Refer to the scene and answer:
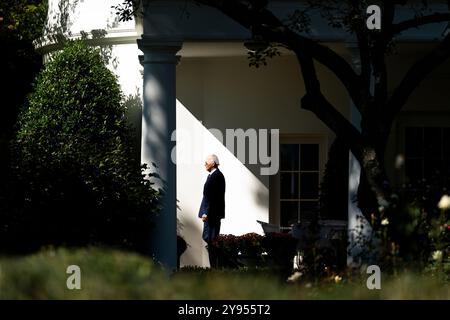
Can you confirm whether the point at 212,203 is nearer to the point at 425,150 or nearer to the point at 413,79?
the point at 425,150

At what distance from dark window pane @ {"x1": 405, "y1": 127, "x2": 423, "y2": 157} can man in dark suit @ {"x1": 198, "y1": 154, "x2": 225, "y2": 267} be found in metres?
3.44

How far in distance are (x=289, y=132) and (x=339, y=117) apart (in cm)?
748

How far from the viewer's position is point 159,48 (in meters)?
14.3

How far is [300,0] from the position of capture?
14430 mm

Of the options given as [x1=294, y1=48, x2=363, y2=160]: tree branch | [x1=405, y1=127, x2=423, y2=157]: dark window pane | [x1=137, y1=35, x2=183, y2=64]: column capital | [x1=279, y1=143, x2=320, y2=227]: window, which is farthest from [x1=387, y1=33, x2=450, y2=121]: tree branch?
[x1=279, y1=143, x2=320, y2=227]: window

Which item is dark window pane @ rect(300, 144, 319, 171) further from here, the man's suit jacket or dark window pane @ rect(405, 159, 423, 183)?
the man's suit jacket

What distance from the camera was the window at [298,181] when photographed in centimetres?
1886

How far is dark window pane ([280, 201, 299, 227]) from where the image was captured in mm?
18859

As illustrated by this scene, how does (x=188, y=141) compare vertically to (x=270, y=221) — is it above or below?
above

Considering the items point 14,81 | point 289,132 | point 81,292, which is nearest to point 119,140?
point 289,132

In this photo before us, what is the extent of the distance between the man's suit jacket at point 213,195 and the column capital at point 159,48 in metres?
3.14

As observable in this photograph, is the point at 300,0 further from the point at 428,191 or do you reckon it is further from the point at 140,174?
the point at 428,191

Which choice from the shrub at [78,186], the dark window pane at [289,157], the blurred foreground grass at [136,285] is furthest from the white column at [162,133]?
the blurred foreground grass at [136,285]
